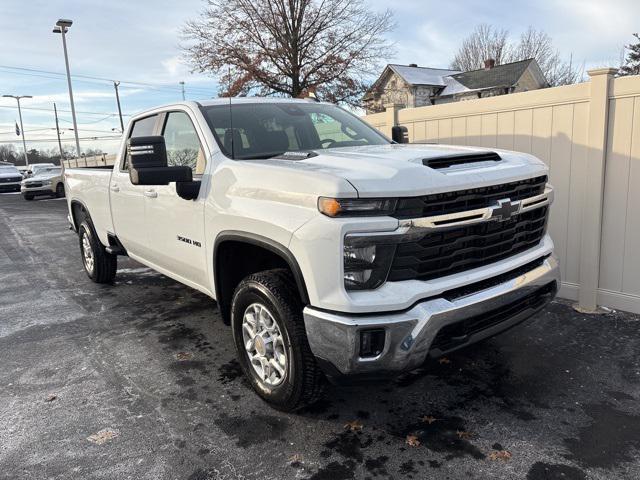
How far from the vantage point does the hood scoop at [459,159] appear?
2900 mm

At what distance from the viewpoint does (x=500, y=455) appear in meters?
2.75

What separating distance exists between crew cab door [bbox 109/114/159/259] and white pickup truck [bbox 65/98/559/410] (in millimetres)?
593

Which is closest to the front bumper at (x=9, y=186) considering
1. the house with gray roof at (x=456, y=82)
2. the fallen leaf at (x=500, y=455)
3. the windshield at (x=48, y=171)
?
the windshield at (x=48, y=171)

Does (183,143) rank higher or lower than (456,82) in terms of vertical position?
lower

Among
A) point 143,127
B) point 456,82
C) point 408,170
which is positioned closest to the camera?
point 408,170

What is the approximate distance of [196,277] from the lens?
400 centimetres

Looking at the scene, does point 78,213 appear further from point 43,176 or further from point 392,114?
point 43,176

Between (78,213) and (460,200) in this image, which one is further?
(78,213)

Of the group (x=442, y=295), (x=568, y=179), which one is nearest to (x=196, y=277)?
(x=442, y=295)

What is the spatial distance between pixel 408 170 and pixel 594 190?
2.88 metres

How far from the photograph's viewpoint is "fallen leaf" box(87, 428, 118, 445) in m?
3.03

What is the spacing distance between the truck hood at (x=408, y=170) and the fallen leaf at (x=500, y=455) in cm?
146

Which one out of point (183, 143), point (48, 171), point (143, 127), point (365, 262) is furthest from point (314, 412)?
point (48, 171)

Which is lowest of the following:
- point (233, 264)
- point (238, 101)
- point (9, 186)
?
point (9, 186)
